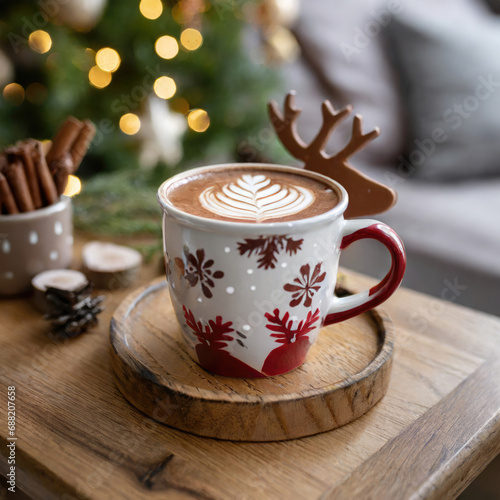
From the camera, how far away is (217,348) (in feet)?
1.81

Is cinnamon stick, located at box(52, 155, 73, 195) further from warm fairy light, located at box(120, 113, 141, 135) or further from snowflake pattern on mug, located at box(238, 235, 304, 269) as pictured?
warm fairy light, located at box(120, 113, 141, 135)

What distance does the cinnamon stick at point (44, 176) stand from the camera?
744mm

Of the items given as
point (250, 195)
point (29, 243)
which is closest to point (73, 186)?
point (29, 243)

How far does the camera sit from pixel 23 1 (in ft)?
4.39

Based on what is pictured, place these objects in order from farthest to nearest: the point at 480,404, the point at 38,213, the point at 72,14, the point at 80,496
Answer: the point at 72,14 < the point at 38,213 < the point at 480,404 < the point at 80,496


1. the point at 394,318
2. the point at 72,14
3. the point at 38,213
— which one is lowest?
the point at 394,318

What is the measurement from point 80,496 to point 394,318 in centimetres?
48

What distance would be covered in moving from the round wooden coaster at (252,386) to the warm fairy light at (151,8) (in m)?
1.05

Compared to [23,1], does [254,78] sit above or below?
below

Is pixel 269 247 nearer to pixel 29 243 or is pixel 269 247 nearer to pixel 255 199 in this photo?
pixel 255 199

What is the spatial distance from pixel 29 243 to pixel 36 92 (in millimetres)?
958

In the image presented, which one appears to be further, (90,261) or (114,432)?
(90,261)

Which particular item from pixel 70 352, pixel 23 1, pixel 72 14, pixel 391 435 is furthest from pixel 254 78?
pixel 391 435

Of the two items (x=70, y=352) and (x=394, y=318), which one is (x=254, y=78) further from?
(x=70, y=352)
